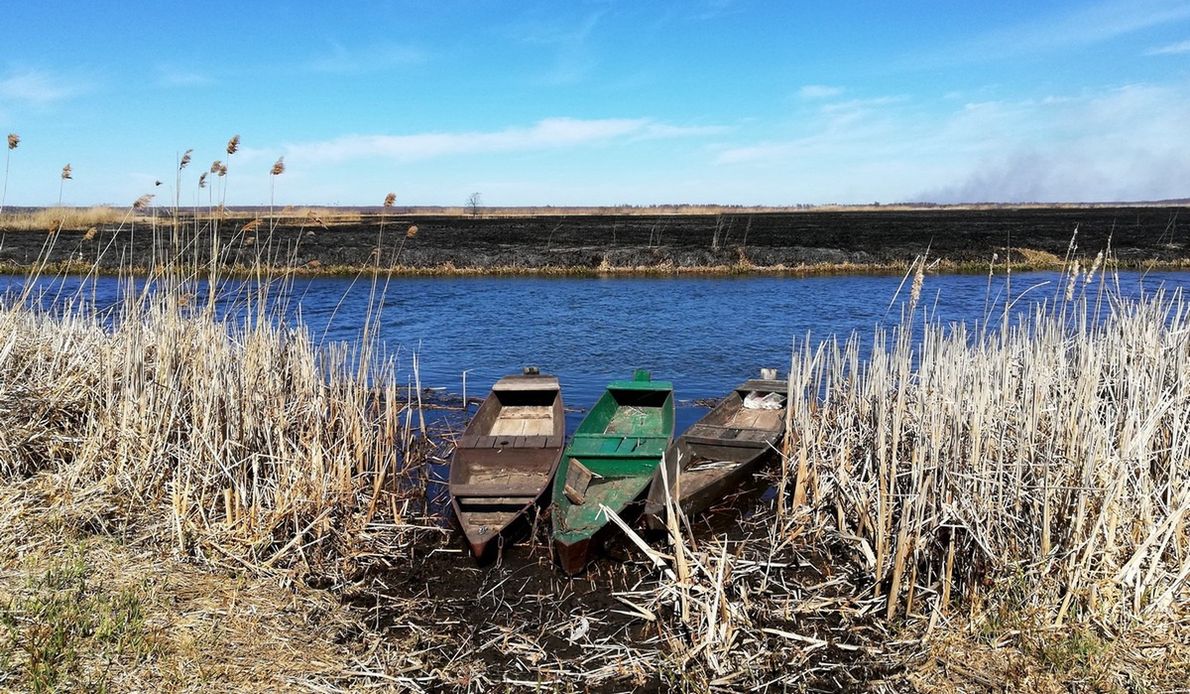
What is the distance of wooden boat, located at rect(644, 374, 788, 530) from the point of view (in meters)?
8.48

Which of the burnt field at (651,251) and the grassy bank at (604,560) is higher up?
the burnt field at (651,251)

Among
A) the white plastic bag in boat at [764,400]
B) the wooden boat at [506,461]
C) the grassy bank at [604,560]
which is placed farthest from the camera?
the white plastic bag in boat at [764,400]

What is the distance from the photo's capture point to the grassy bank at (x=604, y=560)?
17.7ft

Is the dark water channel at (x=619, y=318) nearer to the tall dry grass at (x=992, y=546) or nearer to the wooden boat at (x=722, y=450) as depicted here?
the wooden boat at (x=722, y=450)

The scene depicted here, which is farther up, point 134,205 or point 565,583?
point 134,205

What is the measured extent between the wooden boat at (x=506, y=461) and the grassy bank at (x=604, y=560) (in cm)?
39

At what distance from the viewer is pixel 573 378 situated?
16562 mm

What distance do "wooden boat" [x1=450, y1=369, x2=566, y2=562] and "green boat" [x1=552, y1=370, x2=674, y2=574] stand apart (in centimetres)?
27

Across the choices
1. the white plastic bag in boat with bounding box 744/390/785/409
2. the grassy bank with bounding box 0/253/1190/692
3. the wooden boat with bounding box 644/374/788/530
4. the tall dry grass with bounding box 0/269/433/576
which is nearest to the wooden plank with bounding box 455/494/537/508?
the grassy bank with bounding box 0/253/1190/692

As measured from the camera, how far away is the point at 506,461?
925 cm

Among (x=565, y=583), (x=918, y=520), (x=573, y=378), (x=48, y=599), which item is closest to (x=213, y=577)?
(x=48, y=599)

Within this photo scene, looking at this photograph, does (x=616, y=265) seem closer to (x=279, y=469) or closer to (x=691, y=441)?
(x=691, y=441)

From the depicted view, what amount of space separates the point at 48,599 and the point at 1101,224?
6447 cm

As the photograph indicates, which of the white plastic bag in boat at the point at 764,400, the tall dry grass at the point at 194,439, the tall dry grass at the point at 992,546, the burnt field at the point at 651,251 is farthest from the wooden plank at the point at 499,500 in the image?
the burnt field at the point at 651,251
